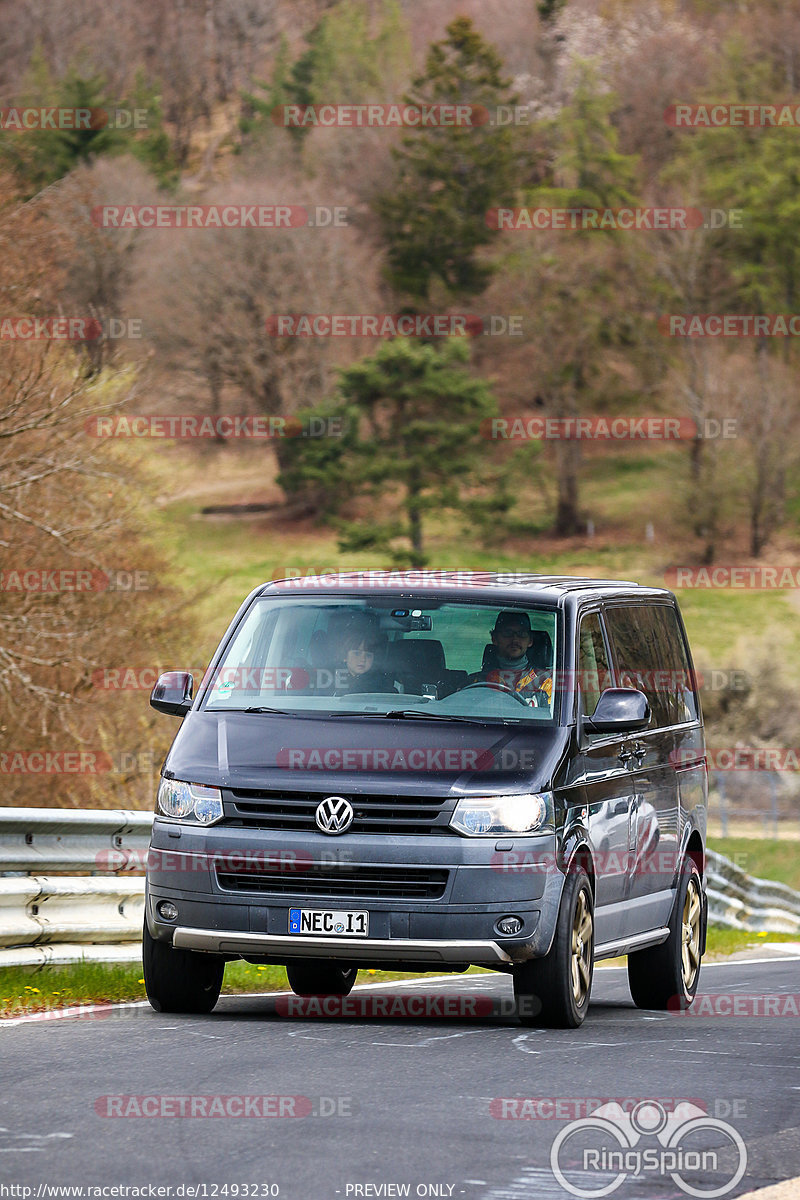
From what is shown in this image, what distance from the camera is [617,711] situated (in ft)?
30.9

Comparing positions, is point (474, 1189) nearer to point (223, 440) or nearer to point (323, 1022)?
point (323, 1022)

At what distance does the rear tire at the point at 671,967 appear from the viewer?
11188mm

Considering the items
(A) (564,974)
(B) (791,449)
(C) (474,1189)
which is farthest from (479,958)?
(B) (791,449)

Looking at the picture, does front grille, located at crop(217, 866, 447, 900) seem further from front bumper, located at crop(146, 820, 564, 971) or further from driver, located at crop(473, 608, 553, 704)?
driver, located at crop(473, 608, 553, 704)

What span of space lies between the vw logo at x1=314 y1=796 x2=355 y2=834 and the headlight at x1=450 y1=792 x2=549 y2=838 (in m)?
0.46

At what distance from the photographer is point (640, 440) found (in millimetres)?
97812

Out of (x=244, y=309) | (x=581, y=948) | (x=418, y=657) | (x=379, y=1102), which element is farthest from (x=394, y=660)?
(x=244, y=309)

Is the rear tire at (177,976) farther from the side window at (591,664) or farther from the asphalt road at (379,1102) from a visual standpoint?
the side window at (591,664)

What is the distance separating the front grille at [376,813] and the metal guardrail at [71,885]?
2085mm

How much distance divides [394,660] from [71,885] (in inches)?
96.3

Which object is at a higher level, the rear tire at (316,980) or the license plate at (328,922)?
the license plate at (328,922)

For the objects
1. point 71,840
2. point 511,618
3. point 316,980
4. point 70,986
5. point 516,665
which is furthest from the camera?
point 316,980

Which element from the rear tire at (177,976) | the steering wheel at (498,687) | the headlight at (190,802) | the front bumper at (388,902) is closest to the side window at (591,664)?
the steering wheel at (498,687)

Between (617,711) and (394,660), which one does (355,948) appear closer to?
(394,660)
